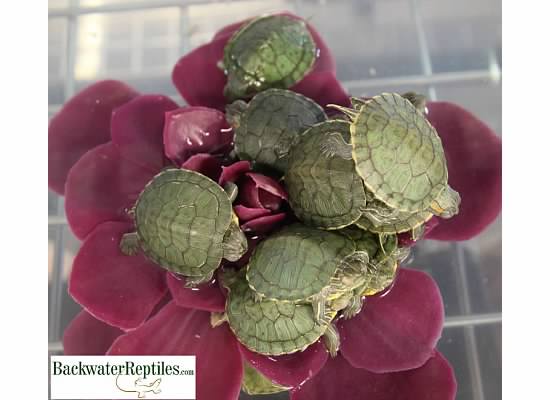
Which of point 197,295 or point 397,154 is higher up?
point 397,154

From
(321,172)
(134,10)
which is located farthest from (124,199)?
(134,10)

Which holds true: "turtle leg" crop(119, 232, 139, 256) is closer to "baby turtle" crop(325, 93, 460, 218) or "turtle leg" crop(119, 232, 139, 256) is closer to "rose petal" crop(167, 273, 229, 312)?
"rose petal" crop(167, 273, 229, 312)

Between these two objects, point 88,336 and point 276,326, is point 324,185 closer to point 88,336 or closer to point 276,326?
point 276,326

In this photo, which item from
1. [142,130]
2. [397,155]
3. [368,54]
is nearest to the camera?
[397,155]

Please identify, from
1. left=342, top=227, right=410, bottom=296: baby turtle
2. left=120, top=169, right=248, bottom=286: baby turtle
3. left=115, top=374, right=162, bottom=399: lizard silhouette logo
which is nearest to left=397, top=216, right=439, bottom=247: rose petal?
left=342, top=227, right=410, bottom=296: baby turtle

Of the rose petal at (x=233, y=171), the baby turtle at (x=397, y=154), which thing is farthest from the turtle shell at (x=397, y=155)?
the rose petal at (x=233, y=171)

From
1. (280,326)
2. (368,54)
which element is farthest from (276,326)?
(368,54)
